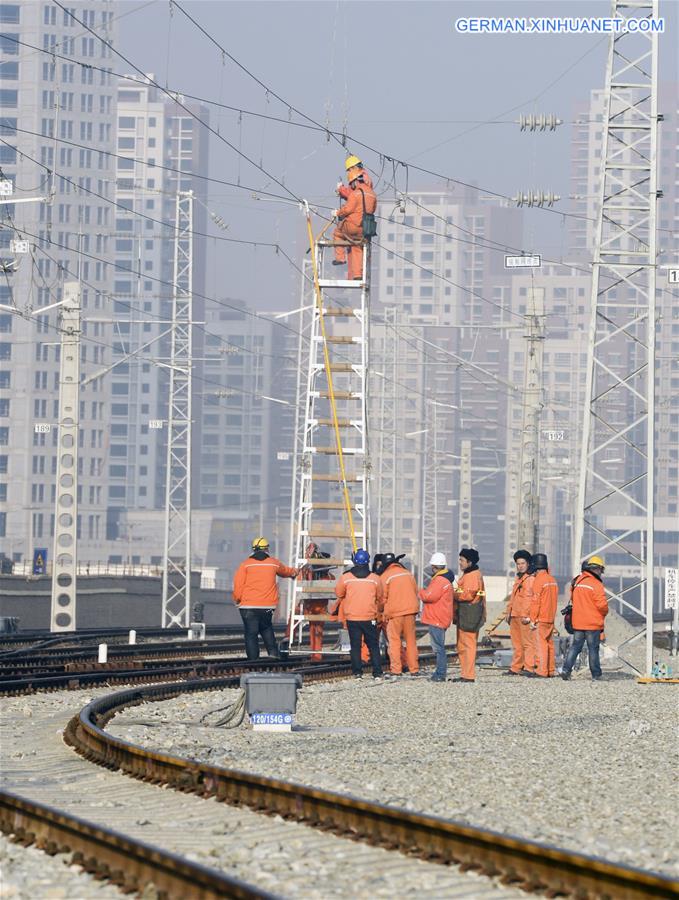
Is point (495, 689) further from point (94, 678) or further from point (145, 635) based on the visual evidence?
point (145, 635)

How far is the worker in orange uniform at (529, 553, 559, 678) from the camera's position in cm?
2412

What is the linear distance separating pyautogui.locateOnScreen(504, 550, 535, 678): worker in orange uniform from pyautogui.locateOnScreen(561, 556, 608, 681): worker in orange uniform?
0.67 m

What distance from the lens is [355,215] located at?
30281 millimetres

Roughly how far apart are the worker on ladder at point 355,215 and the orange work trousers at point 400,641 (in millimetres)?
8608

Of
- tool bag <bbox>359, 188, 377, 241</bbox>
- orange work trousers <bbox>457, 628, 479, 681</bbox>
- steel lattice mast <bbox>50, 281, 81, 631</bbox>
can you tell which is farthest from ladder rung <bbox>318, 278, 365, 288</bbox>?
steel lattice mast <bbox>50, 281, 81, 631</bbox>

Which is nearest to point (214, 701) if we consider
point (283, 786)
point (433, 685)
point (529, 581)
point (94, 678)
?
point (94, 678)

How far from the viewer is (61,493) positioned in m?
45.5

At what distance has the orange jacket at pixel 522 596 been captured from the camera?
2441 cm

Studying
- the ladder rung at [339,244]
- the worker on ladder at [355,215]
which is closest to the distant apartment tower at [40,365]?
the worker on ladder at [355,215]

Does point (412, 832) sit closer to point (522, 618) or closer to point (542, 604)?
point (542, 604)

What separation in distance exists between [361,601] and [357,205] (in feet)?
32.6

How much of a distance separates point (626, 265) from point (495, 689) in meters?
8.60

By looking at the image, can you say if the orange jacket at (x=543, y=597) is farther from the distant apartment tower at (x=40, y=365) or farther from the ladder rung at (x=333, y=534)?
the distant apartment tower at (x=40, y=365)

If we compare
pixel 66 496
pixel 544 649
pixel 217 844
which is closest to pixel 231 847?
pixel 217 844
